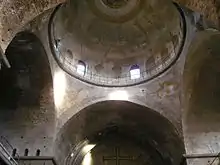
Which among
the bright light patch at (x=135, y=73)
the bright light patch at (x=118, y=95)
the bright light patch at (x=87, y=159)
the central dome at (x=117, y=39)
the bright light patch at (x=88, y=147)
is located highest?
the central dome at (x=117, y=39)

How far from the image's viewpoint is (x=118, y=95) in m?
14.8

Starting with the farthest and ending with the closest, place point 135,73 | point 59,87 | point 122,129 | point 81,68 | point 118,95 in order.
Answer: point 122,129 → point 135,73 → point 81,68 → point 118,95 → point 59,87

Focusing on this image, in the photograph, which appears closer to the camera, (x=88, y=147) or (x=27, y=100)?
(x=27, y=100)

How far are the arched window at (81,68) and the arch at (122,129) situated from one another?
1714 millimetres

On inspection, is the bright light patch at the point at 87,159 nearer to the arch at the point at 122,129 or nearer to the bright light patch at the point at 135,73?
the arch at the point at 122,129

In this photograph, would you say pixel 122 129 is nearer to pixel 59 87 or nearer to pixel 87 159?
pixel 87 159

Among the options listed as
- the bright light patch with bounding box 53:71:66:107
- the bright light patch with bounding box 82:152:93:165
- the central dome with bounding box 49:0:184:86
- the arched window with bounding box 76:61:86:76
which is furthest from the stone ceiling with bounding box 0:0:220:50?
the bright light patch with bounding box 82:152:93:165

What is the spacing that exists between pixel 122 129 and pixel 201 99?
14.9 ft

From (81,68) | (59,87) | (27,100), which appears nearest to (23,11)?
(59,87)

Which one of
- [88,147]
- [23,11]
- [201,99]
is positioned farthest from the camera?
[88,147]

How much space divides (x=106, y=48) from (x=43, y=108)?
4507 millimetres

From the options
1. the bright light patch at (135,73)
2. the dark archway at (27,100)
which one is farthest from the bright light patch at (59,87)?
the bright light patch at (135,73)

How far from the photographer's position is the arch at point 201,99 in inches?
512

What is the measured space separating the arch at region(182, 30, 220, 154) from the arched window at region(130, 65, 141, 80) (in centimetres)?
260
